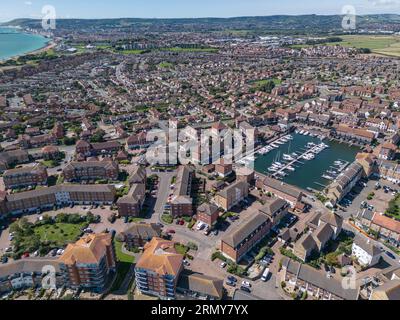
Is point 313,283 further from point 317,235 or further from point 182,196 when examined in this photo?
point 182,196

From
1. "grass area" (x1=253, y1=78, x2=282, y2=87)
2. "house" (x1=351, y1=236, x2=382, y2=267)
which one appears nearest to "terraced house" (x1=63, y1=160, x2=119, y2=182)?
"house" (x1=351, y1=236, x2=382, y2=267)

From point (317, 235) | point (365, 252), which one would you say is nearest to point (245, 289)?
point (317, 235)

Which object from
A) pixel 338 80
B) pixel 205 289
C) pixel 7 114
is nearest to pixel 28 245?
pixel 205 289

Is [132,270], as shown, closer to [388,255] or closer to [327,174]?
[388,255]

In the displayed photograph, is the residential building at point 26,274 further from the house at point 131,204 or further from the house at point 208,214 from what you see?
the house at point 208,214

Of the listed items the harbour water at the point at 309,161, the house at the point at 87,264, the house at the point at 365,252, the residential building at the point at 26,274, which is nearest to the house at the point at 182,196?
the house at the point at 87,264
